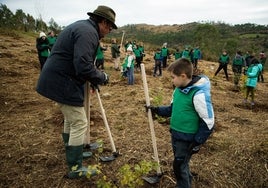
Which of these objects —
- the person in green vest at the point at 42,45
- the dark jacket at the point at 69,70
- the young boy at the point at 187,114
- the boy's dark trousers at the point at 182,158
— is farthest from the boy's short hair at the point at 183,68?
the person in green vest at the point at 42,45

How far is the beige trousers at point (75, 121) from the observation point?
277 cm

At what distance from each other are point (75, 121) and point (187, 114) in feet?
4.33

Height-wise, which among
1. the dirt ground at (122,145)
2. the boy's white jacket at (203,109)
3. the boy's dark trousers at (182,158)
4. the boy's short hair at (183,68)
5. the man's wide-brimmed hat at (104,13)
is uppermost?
the man's wide-brimmed hat at (104,13)

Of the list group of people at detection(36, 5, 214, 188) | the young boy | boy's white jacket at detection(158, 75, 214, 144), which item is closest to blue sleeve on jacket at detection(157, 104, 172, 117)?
group of people at detection(36, 5, 214, 188)

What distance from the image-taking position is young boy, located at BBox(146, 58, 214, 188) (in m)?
2.29

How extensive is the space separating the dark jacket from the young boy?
873 millimetres

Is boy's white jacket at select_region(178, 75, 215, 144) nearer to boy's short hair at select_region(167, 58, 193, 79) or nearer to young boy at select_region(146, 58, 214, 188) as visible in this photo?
young boy at select_region(146, 58, 214, 188)

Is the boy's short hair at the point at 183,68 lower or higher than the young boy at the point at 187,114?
higher

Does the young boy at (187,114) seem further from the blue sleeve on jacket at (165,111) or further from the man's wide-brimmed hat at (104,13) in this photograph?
the man's wide-brimmed hat at (104,13)

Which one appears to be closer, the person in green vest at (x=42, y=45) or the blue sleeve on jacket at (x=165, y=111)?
the blue sleeve on jacket at (x=165, y=111)

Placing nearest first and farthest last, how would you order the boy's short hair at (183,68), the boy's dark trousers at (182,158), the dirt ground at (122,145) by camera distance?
the boy's short hair at (183,68) < the boy's dark trousers at (182,158) < the dirt ground at (122,145)

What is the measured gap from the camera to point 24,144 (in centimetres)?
391

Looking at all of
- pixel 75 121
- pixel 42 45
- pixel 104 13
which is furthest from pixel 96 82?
pixel 42 45

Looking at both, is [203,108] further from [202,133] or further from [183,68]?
[183,68]
